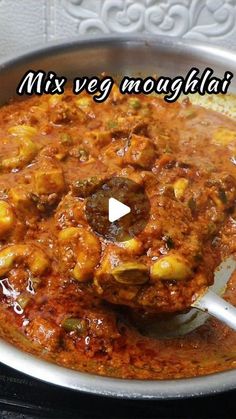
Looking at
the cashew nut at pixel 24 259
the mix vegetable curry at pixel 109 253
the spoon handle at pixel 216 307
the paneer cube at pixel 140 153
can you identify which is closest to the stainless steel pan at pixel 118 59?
the mix vegetable curry at pixel 109 253

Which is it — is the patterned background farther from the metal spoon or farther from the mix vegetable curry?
the metal spoon

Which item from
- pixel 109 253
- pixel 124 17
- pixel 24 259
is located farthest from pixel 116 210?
pixel 124 17

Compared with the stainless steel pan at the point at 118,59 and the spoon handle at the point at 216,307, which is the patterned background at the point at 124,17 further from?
the spoon handle at the point at 216,307

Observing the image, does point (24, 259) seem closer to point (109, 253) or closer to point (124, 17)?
point (109, 253)

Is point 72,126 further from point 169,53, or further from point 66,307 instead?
point 66,307

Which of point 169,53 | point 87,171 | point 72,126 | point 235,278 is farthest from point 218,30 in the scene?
point 235,278
